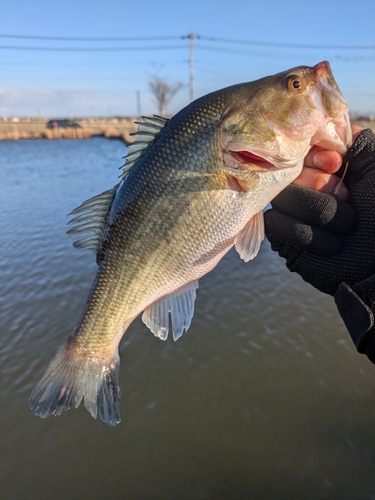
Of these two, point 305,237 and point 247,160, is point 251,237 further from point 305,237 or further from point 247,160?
point 247,160

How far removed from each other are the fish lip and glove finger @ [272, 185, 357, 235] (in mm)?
320

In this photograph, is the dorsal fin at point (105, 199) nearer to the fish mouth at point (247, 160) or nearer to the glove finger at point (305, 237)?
the fish mouth at point (247, 160)

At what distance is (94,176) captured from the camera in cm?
1845

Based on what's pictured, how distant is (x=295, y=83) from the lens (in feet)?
7.70

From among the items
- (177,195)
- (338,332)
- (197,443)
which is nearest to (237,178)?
(177,195)

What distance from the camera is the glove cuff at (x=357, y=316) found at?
2238mm

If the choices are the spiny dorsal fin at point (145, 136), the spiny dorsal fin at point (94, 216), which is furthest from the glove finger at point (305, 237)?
the spiny dorsal fin at point (94, 216)

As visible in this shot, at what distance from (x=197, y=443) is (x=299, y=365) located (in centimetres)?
197

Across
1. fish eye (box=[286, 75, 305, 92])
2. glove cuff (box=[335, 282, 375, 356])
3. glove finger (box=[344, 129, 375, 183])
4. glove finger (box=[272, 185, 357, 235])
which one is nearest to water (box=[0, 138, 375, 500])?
glove cuff (box=[335, 282, 375, 356])

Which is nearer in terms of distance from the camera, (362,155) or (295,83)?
(295,83)

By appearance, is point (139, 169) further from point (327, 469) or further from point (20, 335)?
point (20, 335)

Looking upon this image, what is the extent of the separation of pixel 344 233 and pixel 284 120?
0.95 meters

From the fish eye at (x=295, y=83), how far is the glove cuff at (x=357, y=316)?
1354 millimetres

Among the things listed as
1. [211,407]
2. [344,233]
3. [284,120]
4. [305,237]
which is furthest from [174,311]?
[211,407]
